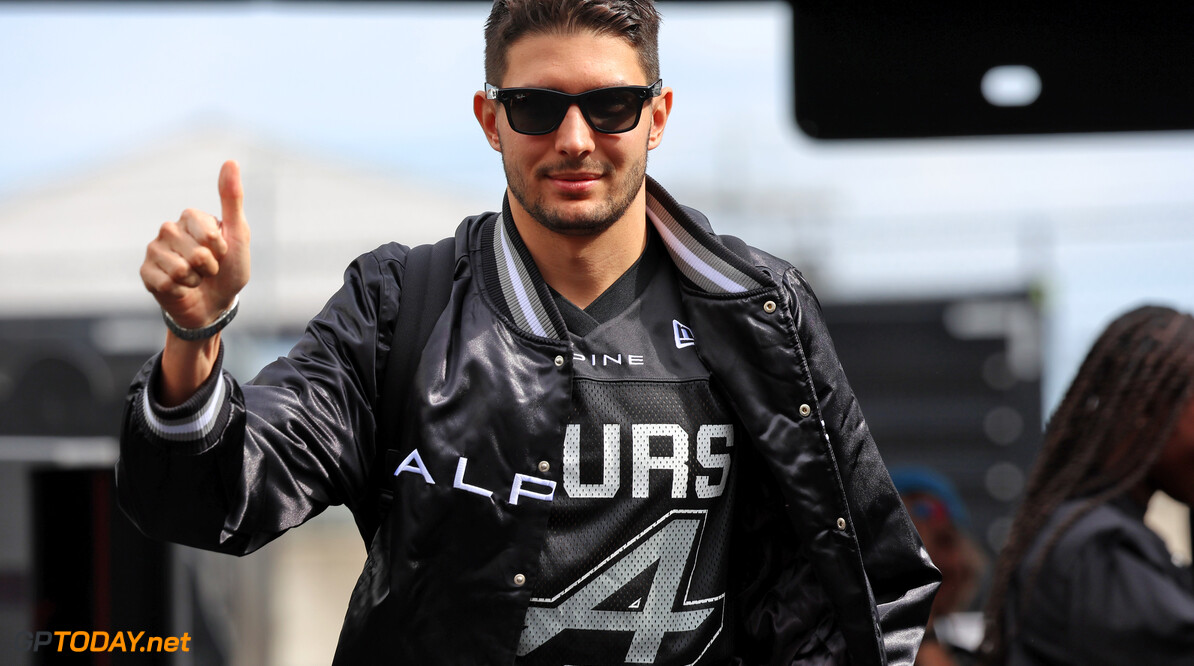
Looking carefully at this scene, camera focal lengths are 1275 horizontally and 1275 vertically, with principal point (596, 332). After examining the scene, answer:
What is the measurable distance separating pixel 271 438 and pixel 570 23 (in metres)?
0.79

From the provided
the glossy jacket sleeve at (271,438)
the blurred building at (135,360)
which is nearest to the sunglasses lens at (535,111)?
the glossy jacket sleeve at (271,438)

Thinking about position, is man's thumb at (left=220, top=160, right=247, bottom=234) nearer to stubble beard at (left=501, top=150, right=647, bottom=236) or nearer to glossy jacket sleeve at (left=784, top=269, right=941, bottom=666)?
stubble beard at (left=501, top=150, right=647, bottom=236)

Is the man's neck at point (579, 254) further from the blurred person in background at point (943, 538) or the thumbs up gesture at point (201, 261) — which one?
the blurred person in background at point (943, 538)

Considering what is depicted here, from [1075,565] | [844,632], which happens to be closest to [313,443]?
[844,632]

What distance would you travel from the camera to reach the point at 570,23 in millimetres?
2018

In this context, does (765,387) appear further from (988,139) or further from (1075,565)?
(988,139)

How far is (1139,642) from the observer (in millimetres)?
2516

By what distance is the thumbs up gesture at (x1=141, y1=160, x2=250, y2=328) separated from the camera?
157 centimetres

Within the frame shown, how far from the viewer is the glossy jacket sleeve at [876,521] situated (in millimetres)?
2107

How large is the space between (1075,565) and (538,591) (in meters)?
1.26

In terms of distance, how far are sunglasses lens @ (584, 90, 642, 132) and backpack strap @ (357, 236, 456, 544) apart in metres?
0.37

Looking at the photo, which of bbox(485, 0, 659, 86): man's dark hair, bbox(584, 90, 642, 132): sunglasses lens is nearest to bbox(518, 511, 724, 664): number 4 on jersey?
bbox(584, 90, 642, 132): sunglasses lens

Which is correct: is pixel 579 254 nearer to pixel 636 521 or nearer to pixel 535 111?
pixel 535 111

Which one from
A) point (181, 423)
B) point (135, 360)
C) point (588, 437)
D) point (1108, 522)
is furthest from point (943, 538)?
point (135, 360)
